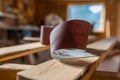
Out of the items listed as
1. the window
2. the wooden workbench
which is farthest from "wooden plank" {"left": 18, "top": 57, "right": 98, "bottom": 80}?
the window

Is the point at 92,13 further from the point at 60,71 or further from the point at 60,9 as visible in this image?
the point at 60,71

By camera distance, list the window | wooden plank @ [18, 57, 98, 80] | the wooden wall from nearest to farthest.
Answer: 1. wooden plank @ [18, 57, 98, 80]
2. the wooden wall
3. the window

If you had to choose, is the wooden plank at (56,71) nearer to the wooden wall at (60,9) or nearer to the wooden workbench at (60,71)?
the wooden workbench at (60,71)

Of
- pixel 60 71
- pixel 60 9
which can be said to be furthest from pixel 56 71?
pixel 60 9

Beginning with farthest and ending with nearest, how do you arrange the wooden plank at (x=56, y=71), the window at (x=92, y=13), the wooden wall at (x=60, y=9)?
the window at (x=92, y=13), the wooden wall at (x=60, y=9), the wooden plank at (x=56, y=71)

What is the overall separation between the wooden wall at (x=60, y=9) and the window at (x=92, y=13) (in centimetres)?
21

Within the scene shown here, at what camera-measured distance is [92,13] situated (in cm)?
847

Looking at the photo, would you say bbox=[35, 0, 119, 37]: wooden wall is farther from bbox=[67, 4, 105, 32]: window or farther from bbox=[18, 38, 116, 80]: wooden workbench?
bbox=[18, 38, 116, 80]: wooden workbench

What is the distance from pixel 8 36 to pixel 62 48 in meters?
5.32

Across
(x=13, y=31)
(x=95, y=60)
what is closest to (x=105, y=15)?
(x=13, y=31)

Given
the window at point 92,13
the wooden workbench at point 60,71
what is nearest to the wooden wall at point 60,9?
the window at point 92,13

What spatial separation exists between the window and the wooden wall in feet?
0.68

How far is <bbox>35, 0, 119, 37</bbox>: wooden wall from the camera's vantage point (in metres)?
8.01

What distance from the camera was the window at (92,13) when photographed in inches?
322
